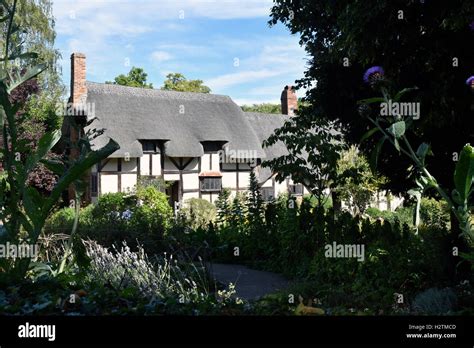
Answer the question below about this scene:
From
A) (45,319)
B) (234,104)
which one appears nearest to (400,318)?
(45,319)

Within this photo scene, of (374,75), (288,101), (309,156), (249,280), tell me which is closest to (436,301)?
(374,75)

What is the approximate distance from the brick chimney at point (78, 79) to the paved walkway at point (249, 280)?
1725 cm

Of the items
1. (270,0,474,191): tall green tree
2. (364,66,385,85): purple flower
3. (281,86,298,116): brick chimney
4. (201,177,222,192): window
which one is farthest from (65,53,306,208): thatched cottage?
(364,66,385,85): purple flower

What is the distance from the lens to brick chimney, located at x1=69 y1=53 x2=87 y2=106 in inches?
960

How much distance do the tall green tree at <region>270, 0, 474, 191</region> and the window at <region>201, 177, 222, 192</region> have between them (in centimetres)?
1730

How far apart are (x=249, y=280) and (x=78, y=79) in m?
19.1

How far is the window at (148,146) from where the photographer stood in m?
24.8

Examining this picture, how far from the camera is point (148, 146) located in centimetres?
2491

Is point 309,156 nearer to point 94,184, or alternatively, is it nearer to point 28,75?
point 28,75

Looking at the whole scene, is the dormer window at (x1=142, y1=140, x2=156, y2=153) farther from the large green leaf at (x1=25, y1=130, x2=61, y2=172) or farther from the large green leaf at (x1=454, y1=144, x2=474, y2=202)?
the large green leaf at (x1=454, y1=144, x2=474, y2=202)

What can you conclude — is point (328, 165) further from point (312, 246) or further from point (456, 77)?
point (456, 77)

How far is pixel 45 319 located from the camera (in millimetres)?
2762

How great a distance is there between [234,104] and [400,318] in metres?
28.1

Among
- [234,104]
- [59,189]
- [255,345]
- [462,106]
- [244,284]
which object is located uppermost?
[234,104]
